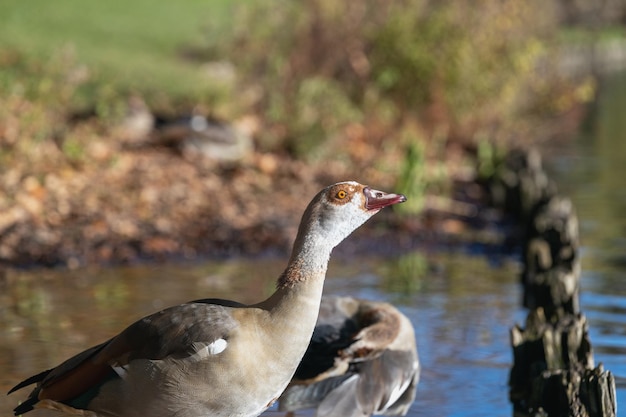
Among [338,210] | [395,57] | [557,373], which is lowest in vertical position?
[557,373]

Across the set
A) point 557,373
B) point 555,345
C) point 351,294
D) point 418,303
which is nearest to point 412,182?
point 351,294

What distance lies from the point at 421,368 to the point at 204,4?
2543 centimetres

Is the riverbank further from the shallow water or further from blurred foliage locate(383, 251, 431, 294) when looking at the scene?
blurred foliage locate(383, 251, 431, 294)

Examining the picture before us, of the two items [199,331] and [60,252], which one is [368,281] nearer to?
[60,252]

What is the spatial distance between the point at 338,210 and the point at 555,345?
85.5 inches

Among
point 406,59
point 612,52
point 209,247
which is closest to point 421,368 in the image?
point 209,247

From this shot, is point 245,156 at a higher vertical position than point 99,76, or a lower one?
lower

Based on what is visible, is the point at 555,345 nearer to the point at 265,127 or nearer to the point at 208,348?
the point at 208,348

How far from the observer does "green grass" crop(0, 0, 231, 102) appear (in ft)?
62.4

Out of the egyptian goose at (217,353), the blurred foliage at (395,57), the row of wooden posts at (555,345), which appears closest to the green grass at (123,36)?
the blurred foliage at (395,57)

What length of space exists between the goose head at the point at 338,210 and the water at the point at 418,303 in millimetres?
1867

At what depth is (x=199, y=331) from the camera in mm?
5121

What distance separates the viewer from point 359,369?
6484 millimetres

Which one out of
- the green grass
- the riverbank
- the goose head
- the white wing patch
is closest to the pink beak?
the goose head
